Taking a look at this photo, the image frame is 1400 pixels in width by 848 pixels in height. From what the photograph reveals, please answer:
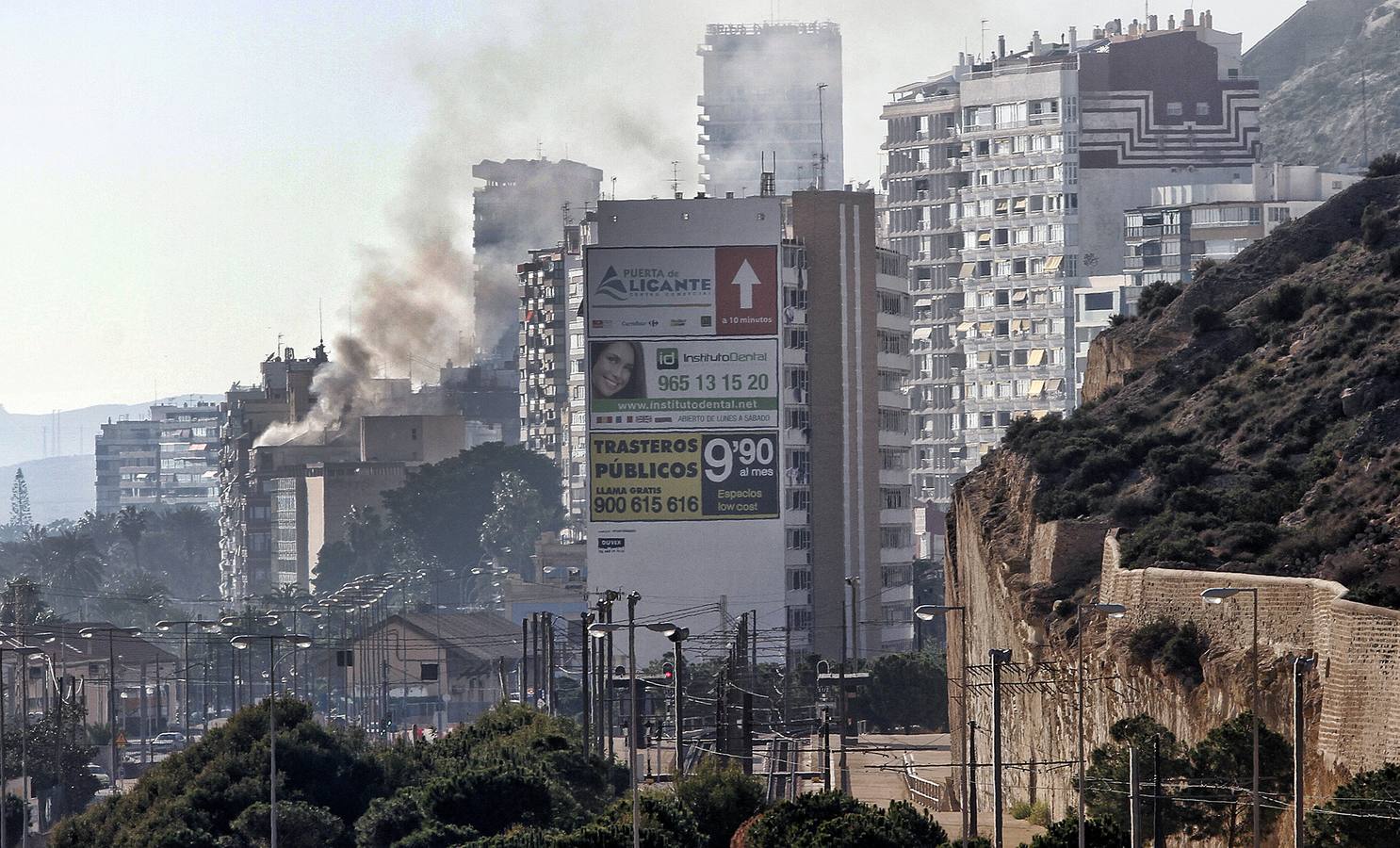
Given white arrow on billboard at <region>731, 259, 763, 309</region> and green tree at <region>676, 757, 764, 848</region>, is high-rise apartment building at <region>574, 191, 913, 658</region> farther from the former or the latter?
green tree at <region>676, 757, 764, 848</region>

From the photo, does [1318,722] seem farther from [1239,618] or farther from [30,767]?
[30,767]

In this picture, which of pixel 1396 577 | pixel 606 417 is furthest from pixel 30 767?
pixel 1396 577

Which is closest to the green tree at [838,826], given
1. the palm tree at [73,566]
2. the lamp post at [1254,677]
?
the lamp post at [1254,677]

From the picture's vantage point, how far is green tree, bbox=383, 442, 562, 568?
587 feet

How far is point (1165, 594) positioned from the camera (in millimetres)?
49812

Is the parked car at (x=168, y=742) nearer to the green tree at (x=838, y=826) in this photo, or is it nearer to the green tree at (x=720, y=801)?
the green tree at (x=720, y=801)

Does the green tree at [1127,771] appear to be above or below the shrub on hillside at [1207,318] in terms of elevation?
below

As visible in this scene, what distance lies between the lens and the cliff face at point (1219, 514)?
137ft

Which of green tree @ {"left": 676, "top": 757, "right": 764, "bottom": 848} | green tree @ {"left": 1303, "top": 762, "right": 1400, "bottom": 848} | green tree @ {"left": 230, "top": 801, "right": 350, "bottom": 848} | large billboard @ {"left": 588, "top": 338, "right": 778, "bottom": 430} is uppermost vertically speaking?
large billboard @ {"left": 588, "top": 338, "right": 778, "bottom": 430}

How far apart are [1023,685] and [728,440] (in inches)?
1839

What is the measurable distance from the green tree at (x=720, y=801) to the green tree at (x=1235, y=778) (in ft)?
30.2

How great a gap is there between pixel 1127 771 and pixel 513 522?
136 m

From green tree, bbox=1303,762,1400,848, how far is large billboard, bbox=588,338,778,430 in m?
71.6

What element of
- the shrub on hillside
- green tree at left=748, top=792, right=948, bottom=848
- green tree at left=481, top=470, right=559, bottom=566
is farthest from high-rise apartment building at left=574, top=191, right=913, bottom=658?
green tree at left=481, top=470, right=559, bottom=566
